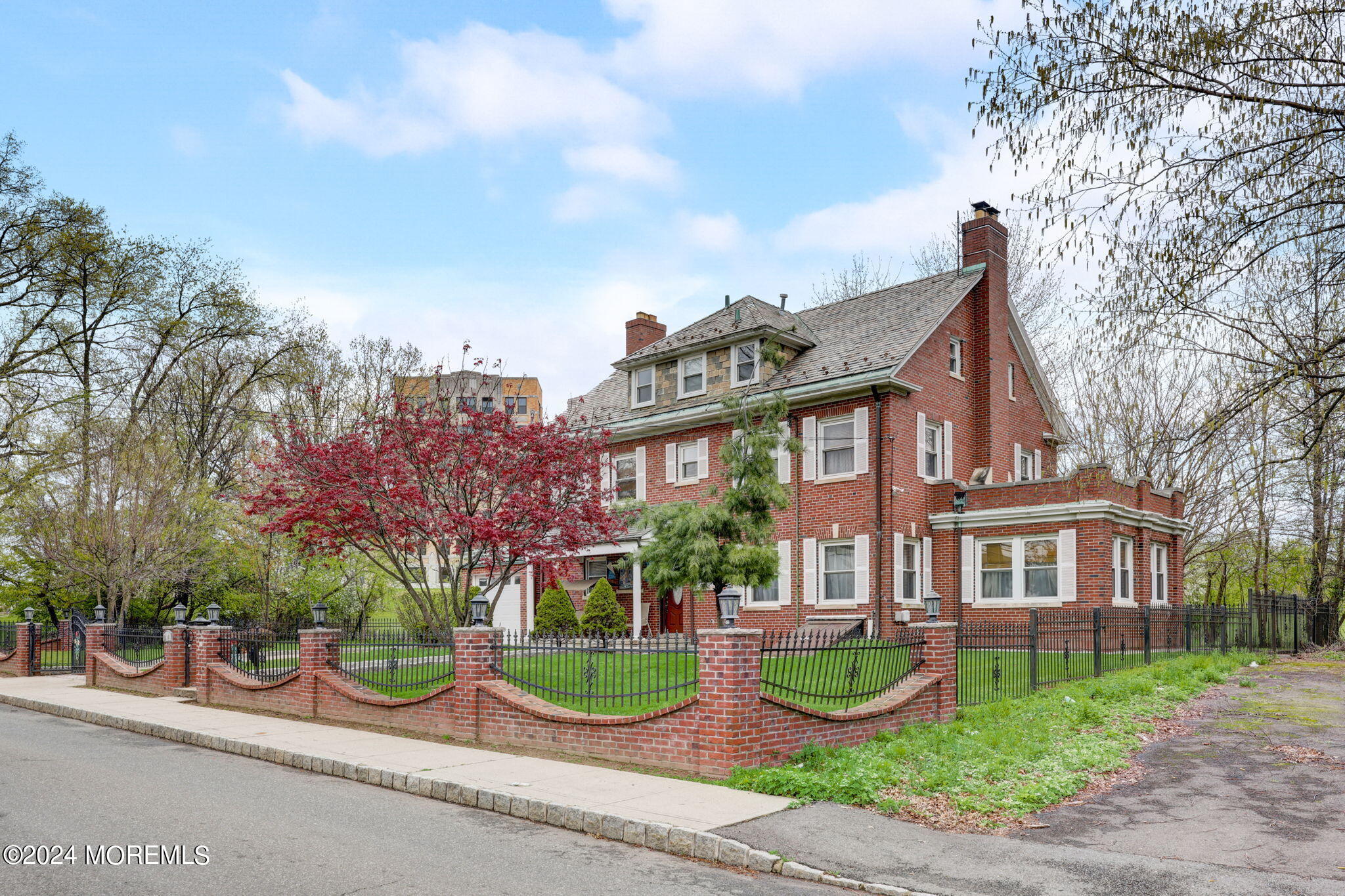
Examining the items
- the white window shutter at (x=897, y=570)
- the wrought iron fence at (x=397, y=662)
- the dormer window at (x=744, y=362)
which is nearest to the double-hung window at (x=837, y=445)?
the white window shutter at (x=897, y=570)

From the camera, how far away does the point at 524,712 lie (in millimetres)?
12117

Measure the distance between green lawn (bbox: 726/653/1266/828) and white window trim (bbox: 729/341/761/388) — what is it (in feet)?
45.3

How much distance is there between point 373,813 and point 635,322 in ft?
90.0

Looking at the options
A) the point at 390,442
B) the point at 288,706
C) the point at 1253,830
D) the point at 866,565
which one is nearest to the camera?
the point at 1253,830

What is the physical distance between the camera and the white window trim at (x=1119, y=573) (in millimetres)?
23969

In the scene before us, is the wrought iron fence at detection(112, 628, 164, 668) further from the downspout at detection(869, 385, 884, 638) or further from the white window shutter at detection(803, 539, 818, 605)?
the downspout at detection(869, 385, 884, 638)

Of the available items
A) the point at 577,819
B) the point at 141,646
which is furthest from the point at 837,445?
the point at 577,819

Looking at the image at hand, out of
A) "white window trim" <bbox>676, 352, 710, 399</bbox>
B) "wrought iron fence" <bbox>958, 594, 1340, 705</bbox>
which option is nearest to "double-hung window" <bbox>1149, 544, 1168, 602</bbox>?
"wrought iron fence" <bbox>958, 594, 1340, 705</bbox>

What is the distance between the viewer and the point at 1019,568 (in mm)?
24422

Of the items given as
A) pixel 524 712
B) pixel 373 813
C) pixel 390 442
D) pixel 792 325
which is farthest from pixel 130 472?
pixel 373 813

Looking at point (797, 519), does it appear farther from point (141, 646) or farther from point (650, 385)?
point (141, 646)

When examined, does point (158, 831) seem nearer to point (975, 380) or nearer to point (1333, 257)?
point (1333, 257)

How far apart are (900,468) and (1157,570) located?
768cm

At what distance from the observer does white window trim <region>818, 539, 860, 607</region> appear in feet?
80.5
